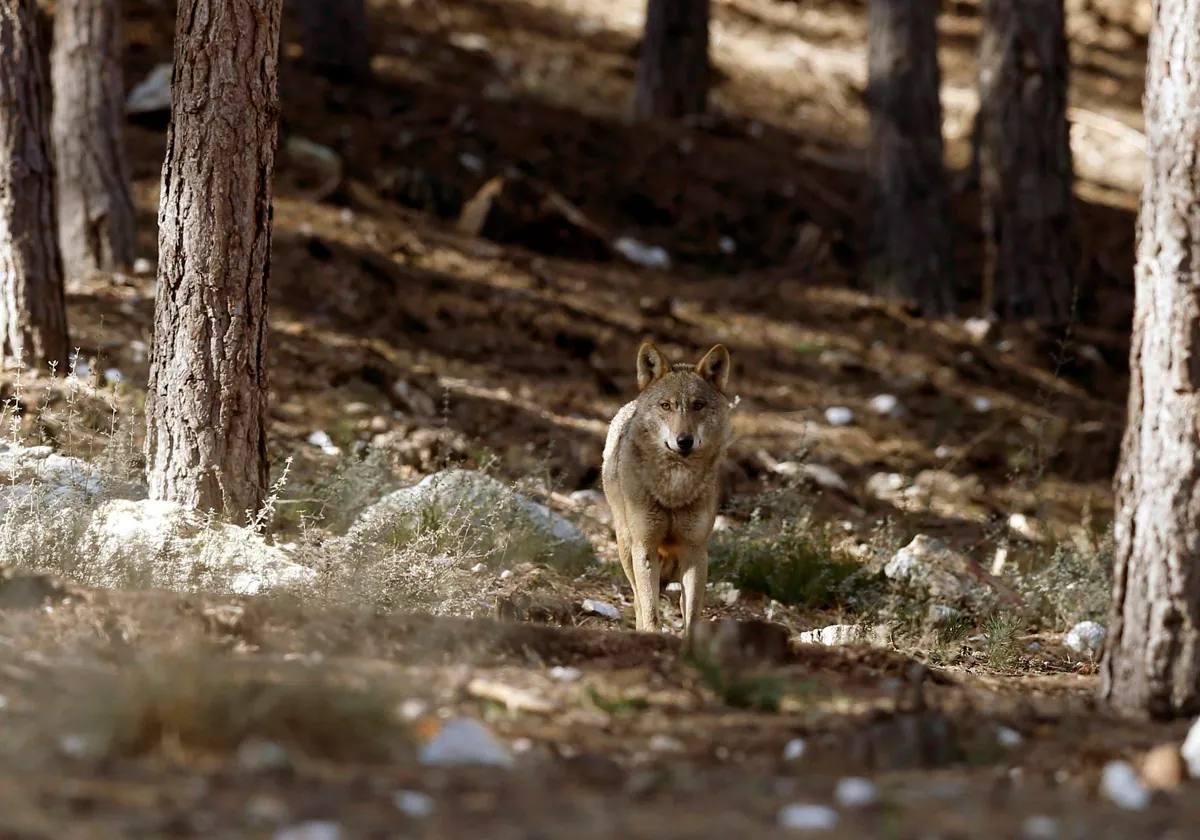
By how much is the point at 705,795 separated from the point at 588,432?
831cm

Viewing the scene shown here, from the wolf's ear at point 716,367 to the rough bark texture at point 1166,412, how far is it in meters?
3.15

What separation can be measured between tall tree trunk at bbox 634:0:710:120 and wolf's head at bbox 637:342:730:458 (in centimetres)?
1113

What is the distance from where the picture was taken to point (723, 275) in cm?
1723

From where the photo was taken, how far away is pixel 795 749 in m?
5.32

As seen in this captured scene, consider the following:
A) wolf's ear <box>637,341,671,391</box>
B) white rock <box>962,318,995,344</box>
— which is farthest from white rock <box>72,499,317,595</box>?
white rock <box>962,318,995,344</box>

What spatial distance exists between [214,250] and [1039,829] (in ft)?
17.9

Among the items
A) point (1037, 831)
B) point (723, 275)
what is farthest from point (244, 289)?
point (723, 275)

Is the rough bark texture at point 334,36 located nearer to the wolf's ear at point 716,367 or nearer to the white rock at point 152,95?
the white rock at point 152,95

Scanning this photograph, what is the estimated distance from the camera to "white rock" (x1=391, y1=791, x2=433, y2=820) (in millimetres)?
4391

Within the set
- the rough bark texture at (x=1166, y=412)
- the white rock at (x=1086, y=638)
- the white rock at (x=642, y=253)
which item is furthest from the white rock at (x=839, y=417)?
the rough bark texture at (x=1166, y=412)

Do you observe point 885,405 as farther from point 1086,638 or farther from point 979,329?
point 1086,638

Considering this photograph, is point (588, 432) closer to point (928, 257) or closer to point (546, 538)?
point (546, 538)

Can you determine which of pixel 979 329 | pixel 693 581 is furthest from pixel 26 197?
pixel 979 329

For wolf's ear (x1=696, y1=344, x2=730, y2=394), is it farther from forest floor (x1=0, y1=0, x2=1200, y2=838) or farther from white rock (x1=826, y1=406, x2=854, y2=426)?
white rock (x1=826, y1=406, x2=854, y2=426)
